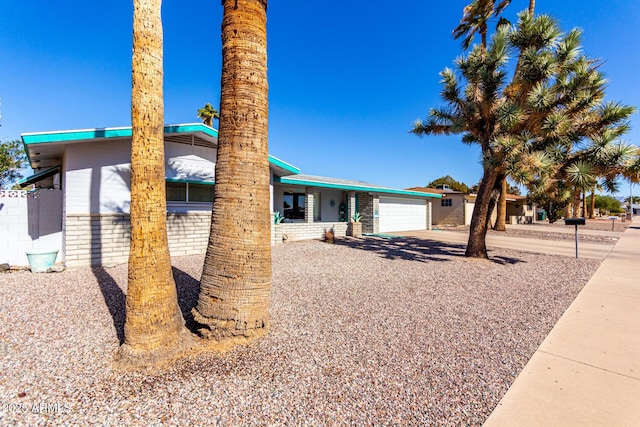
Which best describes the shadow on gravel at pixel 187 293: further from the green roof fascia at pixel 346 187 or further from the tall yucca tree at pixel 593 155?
the tall yucca tree at pixel 593 155

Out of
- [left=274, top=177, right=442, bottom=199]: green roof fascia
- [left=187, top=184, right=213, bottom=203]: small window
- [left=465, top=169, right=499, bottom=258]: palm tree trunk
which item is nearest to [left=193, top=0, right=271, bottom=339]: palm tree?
[left=187, top=184, right=213, bottom=203]: small window

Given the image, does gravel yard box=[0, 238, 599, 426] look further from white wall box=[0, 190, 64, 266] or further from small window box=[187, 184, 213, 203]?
small window box=[187, 184, 213, 203]

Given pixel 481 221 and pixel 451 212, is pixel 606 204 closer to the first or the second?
pixel 451 212

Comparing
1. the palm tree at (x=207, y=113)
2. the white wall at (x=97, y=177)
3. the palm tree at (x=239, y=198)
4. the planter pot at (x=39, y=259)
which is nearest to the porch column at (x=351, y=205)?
the white wall at (x=97, y=177)

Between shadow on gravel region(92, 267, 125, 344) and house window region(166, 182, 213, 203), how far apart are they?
3.37 meters

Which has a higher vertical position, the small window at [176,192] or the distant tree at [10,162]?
the distant tree at [10,162]

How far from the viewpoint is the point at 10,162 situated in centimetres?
1997

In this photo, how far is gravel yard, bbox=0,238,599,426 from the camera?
244 cm

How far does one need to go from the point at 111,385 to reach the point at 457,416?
10.6 ft

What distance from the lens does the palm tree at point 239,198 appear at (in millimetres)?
3457

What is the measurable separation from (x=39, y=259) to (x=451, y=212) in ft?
92.1

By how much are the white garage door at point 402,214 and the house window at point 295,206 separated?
17.1 ft

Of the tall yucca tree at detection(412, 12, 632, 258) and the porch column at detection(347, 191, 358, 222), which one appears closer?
the tall yucca tree at detection(412, 12, 632, 258)

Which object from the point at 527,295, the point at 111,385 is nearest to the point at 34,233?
the point at 111,385
